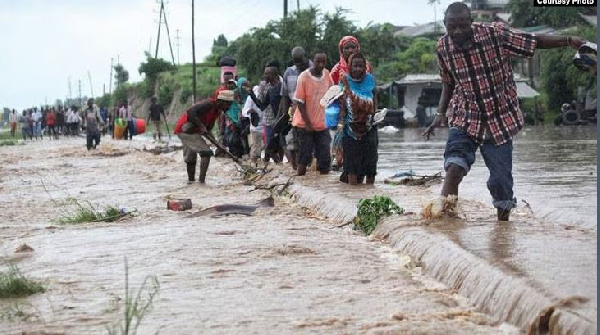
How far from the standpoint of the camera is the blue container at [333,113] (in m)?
11.1

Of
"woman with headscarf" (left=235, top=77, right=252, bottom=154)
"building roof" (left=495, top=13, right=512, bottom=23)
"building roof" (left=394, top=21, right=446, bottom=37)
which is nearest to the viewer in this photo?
"woman with headscarf" (left=235, top=77, right=252, bottom=154)

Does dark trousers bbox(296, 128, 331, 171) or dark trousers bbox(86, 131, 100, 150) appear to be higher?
dark trousers bbox(296, 128, 331, 171)

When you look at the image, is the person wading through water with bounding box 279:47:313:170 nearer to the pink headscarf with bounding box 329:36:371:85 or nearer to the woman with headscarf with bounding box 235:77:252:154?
the pink headscarf with bounding box 329:36:371:85

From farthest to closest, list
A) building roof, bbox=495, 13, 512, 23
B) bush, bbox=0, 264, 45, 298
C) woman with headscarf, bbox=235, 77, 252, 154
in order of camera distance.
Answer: building roof, bbox=495, 13, 512, 23 → woman with headscarf, bbox=235, 77, 252, 154 → bush, bbox=0, 264, 45, 298

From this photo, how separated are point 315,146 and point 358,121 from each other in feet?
6.83

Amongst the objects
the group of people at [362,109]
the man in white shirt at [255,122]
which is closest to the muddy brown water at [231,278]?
the group of people at [362,109]

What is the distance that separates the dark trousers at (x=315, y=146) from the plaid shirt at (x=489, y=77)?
217 inches

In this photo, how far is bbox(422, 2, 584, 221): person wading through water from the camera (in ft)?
22.8

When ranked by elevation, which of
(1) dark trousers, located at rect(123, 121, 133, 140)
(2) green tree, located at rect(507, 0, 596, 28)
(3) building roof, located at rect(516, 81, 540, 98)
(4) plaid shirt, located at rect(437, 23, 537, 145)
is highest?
(2) green tree, located at rect(507, 0, 596, 28)

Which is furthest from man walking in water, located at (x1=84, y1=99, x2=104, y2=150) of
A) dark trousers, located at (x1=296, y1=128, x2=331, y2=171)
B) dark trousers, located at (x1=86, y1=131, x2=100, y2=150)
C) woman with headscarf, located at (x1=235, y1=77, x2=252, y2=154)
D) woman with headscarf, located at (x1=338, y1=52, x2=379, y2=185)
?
woman with headscarf, located at (x1=338, y1=52, x2=379, y2=185)

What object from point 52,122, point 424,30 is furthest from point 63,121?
point 424,30

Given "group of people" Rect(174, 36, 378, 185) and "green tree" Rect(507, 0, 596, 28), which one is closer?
"group of people" Rect(174, 36, 378, 185)

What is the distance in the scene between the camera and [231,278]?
5684 millimetres

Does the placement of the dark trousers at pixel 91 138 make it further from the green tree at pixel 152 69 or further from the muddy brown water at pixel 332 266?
the green tree at pixel 152 69
